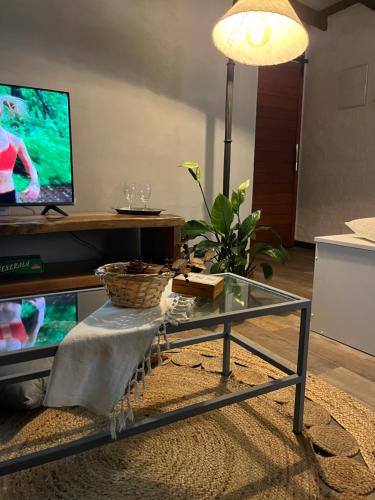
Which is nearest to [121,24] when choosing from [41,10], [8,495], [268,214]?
[41,10]

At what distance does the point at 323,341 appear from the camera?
2.03 meters

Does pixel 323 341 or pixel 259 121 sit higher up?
pixel 259 121

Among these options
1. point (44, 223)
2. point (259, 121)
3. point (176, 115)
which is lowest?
point (44, 223)

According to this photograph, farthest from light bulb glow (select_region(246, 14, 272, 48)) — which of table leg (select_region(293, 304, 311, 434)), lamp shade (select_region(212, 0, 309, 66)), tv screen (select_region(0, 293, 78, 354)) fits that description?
tv screen (select_region(0, 293, 78, 354))

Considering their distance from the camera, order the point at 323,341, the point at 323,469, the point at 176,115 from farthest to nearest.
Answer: the point at 176,115, the point at 323,341, the point at 323,469

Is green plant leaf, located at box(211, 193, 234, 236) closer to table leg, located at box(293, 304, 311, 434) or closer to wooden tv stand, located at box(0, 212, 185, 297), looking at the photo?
wooden tv stand, located at box(0, 212, 185, 297)

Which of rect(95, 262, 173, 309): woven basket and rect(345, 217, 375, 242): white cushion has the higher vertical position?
rect(345, 217, 375, 242): white cushion

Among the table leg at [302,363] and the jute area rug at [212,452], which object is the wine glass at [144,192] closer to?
the jute area rug at [212,452]

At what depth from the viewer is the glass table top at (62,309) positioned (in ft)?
3.01

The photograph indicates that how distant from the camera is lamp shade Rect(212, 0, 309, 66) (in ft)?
5.28

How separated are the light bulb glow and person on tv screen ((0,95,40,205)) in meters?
1.09

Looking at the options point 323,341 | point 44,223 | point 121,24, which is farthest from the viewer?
point 121,24

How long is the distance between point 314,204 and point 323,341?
2914mm

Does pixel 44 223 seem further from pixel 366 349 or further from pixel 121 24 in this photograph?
pixel 366 349
